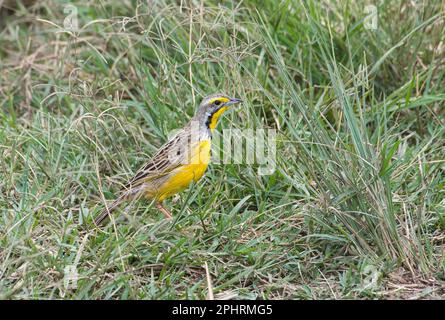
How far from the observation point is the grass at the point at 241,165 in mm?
5531

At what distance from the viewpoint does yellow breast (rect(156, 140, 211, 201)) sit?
6.40m

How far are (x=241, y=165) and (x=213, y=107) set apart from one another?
0.50 meters

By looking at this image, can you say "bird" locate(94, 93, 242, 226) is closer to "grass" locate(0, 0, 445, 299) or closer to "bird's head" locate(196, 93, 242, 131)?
"bird's head" locate(196, 93, 242, 131)

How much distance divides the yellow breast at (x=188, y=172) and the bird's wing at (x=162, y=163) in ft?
0.21

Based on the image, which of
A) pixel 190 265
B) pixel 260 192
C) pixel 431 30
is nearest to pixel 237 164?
pixel 260 192

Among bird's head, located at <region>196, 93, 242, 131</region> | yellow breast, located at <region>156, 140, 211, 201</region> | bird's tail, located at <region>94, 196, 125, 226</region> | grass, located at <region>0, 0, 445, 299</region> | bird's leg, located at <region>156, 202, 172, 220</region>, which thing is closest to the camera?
grass, located at <region>0, 0, 445, 299</region>

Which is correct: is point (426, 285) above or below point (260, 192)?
below

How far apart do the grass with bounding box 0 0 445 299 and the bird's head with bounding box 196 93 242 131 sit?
0.20 meters

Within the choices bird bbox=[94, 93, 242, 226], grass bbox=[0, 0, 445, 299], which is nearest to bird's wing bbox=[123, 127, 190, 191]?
bird bbox=[94, 93, 242, 226]

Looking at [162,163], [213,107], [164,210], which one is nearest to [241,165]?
[213,107]

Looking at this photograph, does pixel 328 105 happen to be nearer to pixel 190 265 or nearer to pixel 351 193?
pixel 351 193

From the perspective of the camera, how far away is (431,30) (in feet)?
25.4
